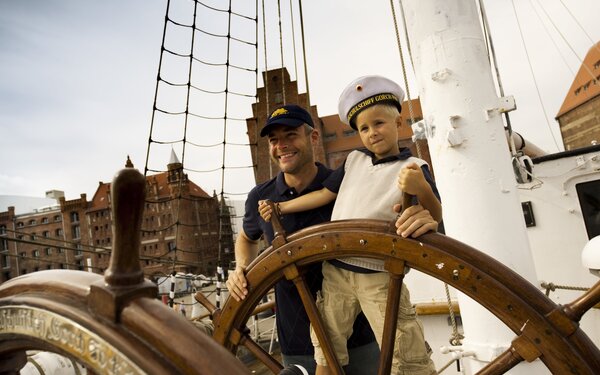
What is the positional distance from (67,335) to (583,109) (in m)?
37.2

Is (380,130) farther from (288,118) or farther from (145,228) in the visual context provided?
(145,228)

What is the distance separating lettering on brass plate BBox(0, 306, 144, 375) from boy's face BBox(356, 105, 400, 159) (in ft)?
3.38

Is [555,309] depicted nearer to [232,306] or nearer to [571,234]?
[232,306]

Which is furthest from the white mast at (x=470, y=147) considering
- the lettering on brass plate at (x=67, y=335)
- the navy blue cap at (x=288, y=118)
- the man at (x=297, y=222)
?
the lettering on brass plate at (x=67, y=335)

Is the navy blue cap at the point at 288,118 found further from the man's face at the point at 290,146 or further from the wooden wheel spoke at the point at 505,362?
the wooden wheel spoke at the point at 505,362

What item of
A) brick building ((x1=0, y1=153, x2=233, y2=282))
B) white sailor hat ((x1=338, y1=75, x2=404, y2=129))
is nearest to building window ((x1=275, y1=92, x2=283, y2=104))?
brick building ((x1=0, y1=153, x2=233, y2=282))

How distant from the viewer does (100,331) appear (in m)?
0.50

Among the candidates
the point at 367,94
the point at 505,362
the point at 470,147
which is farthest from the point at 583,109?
the point at 505,362

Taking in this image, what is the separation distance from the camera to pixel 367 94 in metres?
1.35

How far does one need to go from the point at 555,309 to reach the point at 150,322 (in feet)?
2.85

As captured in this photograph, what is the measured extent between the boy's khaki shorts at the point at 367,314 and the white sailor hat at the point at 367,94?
58cm

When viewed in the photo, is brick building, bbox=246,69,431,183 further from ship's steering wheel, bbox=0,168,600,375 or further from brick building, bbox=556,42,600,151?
ship's steering wheel, bbox=0,168,600,375

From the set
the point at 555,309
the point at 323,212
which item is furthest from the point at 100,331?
the point at 323,212

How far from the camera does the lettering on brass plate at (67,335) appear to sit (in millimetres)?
485
